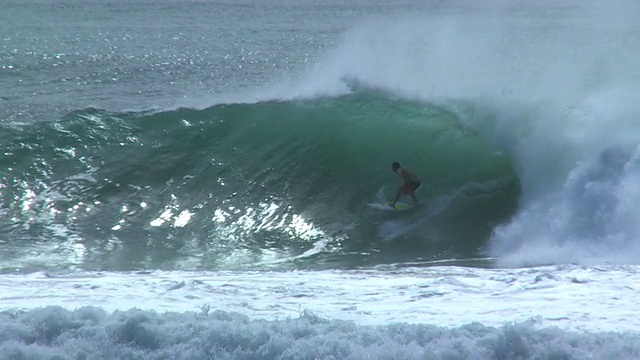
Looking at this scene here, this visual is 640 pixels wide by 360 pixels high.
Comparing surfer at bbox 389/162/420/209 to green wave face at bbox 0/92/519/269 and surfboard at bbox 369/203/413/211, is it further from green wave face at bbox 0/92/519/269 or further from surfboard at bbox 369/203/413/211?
green wave face at bbox 0/92/519/269

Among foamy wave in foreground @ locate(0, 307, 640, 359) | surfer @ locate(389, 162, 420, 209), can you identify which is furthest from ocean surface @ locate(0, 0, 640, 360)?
surfer @ locate(389, 162, 420, 209)

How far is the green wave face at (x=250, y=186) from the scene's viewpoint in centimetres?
1013

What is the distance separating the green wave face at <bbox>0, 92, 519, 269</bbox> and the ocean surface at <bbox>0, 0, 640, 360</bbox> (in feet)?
0.14

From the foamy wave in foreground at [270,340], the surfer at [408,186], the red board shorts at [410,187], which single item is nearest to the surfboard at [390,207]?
the surfer at [408,186]

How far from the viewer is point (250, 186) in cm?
1221

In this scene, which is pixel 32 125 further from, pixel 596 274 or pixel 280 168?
pixel 596 274

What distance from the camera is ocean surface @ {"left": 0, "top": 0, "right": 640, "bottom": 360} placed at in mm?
5605

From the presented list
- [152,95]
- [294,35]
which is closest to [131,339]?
[152,95]

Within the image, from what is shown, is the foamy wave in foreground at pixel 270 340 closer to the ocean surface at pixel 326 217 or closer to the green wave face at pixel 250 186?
the ocean surface at pixel 326 217

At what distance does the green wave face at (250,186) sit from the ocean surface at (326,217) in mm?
42

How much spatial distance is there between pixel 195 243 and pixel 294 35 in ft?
80.9

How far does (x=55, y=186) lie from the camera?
474 inches

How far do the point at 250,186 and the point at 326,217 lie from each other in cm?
146

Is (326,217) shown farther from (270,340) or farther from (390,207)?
(270,340)
